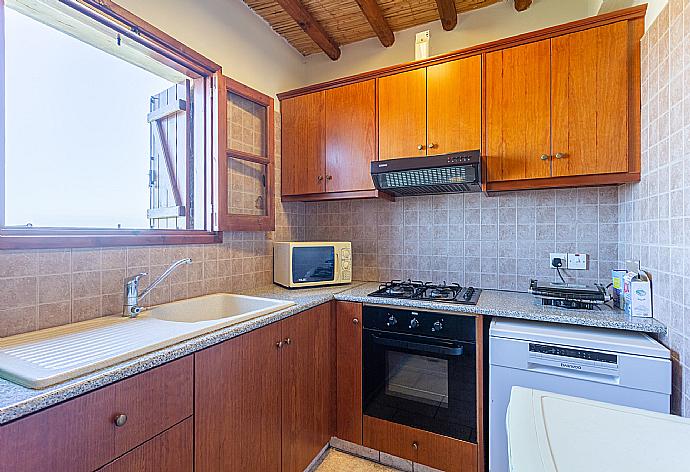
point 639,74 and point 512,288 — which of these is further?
point 512,288

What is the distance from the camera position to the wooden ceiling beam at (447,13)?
2131 mm

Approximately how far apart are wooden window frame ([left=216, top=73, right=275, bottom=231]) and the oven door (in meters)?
0.97

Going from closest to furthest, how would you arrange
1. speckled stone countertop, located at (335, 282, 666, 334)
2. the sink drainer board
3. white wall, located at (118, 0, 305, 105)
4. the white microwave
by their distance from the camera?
the sink drainer board, speckled stone countertop, located at (335, 282, 666, 334), white wall, located at (118, 0, 305, 105), the white microwave

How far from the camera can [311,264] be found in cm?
230

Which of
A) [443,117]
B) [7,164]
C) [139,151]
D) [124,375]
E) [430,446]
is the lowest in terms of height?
[430,446]

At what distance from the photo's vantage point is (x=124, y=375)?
95 centimetres

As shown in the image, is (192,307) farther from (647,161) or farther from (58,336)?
(647,161)

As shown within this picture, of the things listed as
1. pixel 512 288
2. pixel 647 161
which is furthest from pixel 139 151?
pixel 647 161

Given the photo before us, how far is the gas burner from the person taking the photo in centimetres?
187

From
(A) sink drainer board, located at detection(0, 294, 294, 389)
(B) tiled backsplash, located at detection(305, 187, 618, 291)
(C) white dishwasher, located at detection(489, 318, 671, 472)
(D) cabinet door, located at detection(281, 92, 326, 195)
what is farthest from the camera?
(D) cabinet door, located at detection(281, 92, 326, 195)

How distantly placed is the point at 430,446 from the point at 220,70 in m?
2.37

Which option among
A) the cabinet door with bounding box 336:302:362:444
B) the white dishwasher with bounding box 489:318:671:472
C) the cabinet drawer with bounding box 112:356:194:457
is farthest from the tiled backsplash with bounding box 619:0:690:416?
the cabinet drawer with bounding box 112:356:194:457

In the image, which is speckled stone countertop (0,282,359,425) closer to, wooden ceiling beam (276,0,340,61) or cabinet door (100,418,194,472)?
cabinet door (100,418,194,472)

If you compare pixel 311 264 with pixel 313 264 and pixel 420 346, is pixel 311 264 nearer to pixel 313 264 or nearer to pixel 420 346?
pixel 313 264
